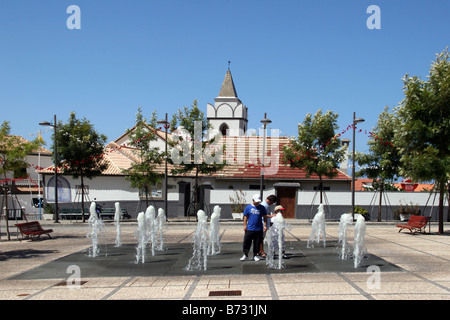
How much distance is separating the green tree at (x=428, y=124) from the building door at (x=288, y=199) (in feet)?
41.9

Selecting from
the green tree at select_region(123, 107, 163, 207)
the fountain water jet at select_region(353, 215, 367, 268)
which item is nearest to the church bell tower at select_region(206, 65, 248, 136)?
the green tree at select_region(123, 107, 163, 207)

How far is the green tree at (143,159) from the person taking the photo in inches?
1105

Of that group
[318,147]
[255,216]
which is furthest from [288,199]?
[255,216]

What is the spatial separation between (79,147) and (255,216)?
Result: 18336mm

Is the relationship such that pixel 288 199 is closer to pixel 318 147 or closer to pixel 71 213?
pixel 318 147

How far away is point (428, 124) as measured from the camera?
18922mm

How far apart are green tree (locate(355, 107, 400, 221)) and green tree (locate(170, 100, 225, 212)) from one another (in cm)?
925

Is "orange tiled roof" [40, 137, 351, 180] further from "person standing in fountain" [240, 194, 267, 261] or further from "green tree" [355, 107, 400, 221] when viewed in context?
"person standing in fountain" [240, 194, 267, 261]

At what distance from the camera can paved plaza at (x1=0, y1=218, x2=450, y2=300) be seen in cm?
800

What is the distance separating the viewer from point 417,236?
18266 mm

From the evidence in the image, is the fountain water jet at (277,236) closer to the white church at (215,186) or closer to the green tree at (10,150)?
the green tree at (10,150)
